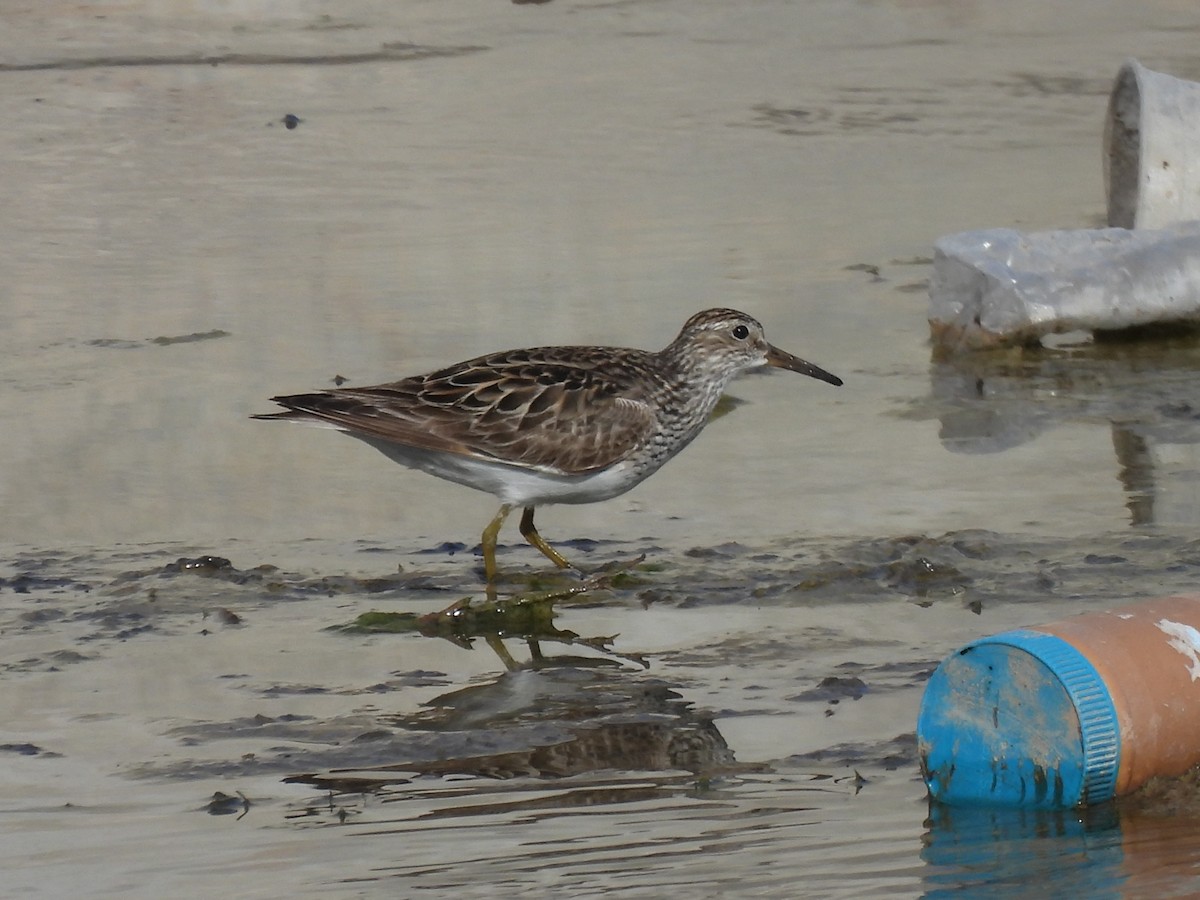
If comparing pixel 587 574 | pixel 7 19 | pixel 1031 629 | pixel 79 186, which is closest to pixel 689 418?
pixel 587 574

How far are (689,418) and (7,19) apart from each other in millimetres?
12038

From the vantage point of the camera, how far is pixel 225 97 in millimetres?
14898

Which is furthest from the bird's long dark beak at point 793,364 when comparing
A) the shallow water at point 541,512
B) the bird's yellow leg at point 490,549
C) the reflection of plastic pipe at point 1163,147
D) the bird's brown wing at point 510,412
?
the reflection of plastic pipe at point 1163,147

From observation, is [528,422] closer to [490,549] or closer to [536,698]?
[490,549]

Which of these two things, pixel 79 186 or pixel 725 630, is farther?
pixel 79 186

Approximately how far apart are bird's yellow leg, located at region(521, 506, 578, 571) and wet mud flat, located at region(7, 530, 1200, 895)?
0.16 ft

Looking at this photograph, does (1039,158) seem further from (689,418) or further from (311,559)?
(311,559)

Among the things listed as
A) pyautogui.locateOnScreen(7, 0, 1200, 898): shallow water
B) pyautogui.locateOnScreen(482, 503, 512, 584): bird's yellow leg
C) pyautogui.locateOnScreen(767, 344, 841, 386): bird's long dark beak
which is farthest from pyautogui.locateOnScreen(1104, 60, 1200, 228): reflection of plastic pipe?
pyautogui.locateOnScreen(482, 503, 512, 584): bird's yellow leg

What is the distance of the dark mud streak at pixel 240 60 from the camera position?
52.3 ft

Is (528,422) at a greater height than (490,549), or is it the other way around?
(528,422)

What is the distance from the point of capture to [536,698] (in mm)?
5602

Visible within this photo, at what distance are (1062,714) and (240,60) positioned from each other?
1268 cm

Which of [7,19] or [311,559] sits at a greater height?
[7,19]

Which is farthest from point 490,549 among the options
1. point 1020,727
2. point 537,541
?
point 1020,727
